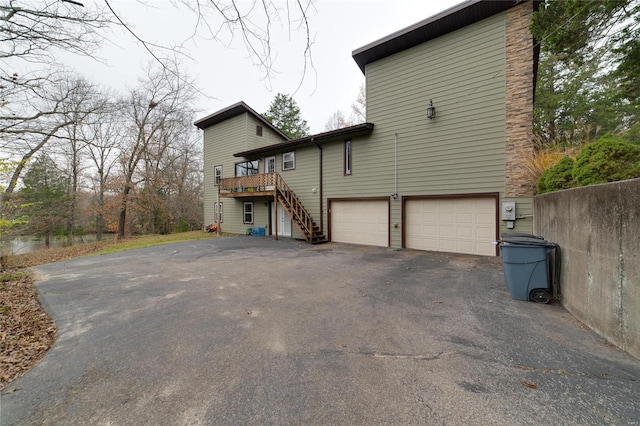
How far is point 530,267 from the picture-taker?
12.9 ft

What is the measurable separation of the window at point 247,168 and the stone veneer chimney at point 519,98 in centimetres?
1190

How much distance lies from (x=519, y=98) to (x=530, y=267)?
5.76 m

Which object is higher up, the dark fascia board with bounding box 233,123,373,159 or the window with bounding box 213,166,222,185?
the dark fascia board with bounding box 233,123,373,159

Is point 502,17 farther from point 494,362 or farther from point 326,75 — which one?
point 494,362

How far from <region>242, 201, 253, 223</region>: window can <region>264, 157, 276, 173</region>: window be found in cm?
233

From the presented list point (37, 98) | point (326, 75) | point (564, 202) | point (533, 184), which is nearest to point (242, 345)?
point (326, 75)

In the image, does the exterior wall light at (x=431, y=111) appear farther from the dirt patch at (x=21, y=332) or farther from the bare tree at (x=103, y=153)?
the bare tree at (x=103, y=153)

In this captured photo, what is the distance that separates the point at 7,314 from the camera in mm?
3883

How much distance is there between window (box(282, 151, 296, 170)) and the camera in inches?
488

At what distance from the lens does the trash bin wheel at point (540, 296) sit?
12.7ft

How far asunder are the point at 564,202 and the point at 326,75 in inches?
165

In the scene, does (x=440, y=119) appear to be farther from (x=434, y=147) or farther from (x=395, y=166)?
(x=395, y=166)

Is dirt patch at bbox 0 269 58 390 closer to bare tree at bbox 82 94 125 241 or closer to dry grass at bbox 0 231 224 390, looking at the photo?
dry grass at bbox 0 231 224 390

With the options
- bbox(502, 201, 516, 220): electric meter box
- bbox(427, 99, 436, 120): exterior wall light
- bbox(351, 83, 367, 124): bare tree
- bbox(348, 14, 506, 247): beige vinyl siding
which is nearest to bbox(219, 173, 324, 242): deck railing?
bbox(348, 14, 506, 247): beige vinyl siding
